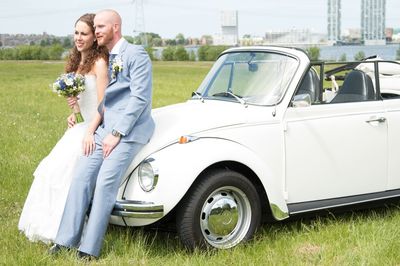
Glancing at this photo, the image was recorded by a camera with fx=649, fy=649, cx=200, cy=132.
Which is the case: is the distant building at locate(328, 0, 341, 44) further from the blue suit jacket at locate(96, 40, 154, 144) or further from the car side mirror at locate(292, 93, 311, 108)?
the blue suit jacket at locate(96, 40, 154, 144)

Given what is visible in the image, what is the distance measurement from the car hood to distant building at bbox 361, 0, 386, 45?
136 m

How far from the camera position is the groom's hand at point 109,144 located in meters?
5.22

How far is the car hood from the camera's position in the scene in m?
5.29

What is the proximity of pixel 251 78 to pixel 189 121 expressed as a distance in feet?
3.01

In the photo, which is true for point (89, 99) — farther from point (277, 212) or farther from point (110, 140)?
point (277, 212)

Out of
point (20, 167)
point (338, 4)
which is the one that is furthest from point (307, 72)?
point (338, 4)

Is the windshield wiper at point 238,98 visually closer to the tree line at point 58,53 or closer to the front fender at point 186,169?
the front fender at point 186,169

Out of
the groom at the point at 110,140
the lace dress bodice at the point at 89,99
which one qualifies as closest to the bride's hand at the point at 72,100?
the lace dress bodice at the point at 89,99

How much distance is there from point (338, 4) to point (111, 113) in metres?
182

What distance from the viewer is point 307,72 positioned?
5.94 m

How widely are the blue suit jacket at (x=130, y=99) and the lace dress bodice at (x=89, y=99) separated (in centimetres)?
Answer: 51

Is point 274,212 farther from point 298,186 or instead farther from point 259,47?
point 259,47

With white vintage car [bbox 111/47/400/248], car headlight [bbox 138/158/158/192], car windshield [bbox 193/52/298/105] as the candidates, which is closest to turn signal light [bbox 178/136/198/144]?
white vintage car [bbox 111/47/400/248]

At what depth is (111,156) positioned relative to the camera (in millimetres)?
5160
